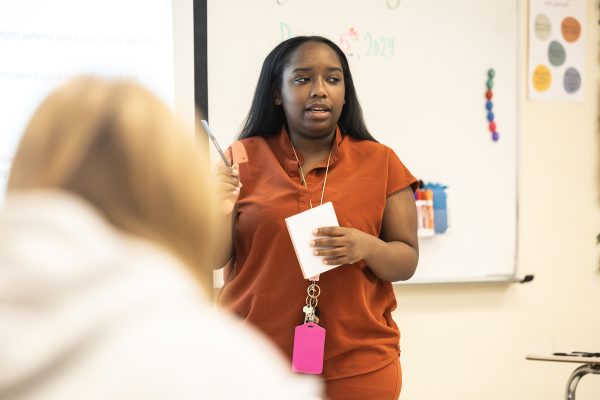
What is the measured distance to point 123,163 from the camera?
54 cm

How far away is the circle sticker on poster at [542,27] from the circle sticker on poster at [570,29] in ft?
0.22

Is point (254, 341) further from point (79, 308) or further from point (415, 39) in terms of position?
point (415, 39)

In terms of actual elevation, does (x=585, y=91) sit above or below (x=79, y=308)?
above

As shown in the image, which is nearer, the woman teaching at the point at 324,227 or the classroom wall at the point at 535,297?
the woman teaching at the point at 324,227

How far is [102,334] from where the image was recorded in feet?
1.61

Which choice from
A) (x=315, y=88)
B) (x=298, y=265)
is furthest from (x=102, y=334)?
(x=315, y=88)

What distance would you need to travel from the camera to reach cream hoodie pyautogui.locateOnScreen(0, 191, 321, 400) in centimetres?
47

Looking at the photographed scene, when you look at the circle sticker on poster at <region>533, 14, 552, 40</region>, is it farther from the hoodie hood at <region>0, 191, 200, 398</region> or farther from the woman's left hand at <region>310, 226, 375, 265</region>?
the hoodie hood at <region>0, 191, 200, 398</region>

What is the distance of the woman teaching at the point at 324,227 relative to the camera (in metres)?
1.52

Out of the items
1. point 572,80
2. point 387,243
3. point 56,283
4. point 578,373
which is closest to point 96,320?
point 56,283

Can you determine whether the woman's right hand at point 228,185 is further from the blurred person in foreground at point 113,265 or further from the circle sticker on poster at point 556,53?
the circle sticker on poster at point 556,53

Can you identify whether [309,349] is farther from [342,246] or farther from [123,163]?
[123,163]

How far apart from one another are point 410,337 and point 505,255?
49cm

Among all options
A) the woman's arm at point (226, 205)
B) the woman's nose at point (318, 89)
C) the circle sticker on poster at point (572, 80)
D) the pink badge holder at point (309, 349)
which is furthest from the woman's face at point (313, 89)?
the circle sticker on poster at point (572, 80)
